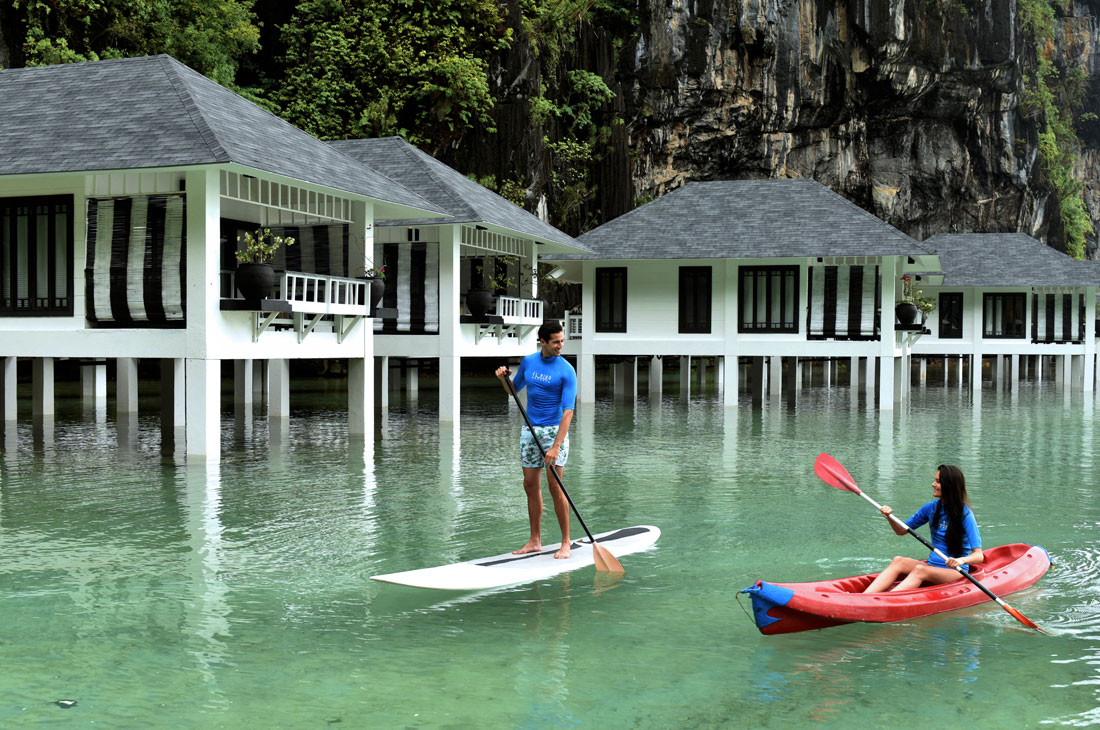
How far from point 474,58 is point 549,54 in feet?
21.1

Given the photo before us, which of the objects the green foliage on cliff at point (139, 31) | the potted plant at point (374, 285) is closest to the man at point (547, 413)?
the potted plant at point (374, 285)

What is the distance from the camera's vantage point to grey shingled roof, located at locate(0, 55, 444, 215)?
15336mm

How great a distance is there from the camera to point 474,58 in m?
36.5

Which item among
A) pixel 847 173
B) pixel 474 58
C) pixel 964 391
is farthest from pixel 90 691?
pixel 847 173

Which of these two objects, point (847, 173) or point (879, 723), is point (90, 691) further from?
point (847, 173)

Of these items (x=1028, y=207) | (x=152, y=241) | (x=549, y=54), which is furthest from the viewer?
(x=1028, y=207)

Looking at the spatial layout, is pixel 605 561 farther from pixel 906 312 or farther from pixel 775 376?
pixel 775 376

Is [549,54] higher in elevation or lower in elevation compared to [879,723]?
higher

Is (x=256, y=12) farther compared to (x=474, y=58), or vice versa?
(x=256, y=12)

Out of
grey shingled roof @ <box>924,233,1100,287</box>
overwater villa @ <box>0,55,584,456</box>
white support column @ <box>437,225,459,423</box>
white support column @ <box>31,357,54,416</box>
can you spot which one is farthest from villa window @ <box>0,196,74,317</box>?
grey shingled roof @ <box>924,233,1100,287</box>

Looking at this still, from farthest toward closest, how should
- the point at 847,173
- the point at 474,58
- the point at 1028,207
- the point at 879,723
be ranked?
the point at 1028,207
the point at 847,173
the point at 474,58
the point at 879,723

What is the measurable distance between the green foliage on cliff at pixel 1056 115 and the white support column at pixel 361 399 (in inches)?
1853

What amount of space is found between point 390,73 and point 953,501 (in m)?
30.7

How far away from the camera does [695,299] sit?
3062cm
